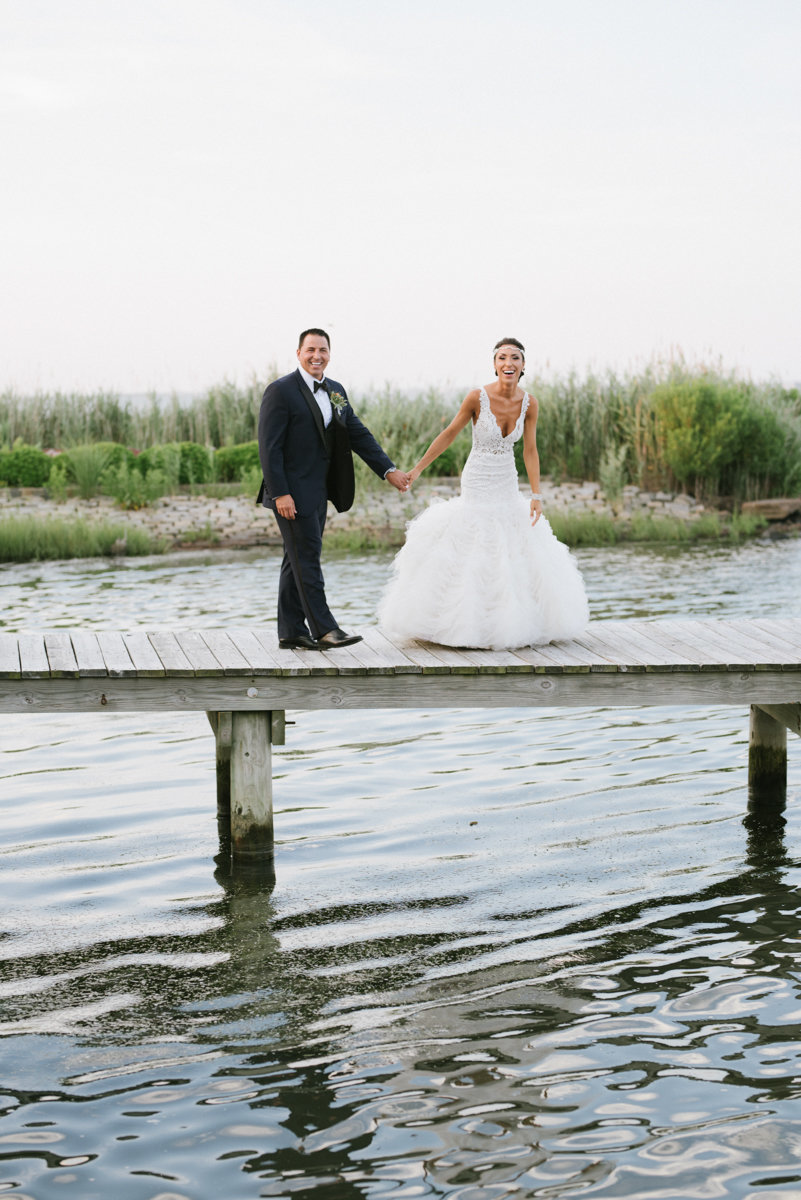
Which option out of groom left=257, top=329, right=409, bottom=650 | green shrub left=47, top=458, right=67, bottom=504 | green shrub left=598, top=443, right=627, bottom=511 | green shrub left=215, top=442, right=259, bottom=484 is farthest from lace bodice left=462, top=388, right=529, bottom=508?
green shrub left=215, top=442, right=259, bottom=484

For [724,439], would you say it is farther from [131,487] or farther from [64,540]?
[64,540]

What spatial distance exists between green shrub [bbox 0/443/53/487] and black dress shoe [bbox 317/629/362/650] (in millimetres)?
19561

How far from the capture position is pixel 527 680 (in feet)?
24.4

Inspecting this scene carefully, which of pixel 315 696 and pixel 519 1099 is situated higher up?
pixel 315 696

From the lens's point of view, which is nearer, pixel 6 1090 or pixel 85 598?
pixel 6 1090

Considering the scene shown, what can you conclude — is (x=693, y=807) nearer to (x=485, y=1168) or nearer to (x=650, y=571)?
(x=485, y=1168)

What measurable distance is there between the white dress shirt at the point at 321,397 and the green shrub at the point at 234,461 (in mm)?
19746

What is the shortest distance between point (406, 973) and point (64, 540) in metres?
17.4

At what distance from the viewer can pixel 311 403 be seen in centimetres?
767

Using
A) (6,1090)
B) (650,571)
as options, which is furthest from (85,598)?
(6,1090)

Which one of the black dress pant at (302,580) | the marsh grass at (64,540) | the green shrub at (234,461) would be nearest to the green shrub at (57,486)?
the marsh grass at (64,540)

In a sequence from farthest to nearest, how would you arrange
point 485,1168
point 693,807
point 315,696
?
point 693,807, point 315,696, point 485,1168

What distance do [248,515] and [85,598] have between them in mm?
8111

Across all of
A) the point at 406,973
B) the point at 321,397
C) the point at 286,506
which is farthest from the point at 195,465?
the point at 406,973
